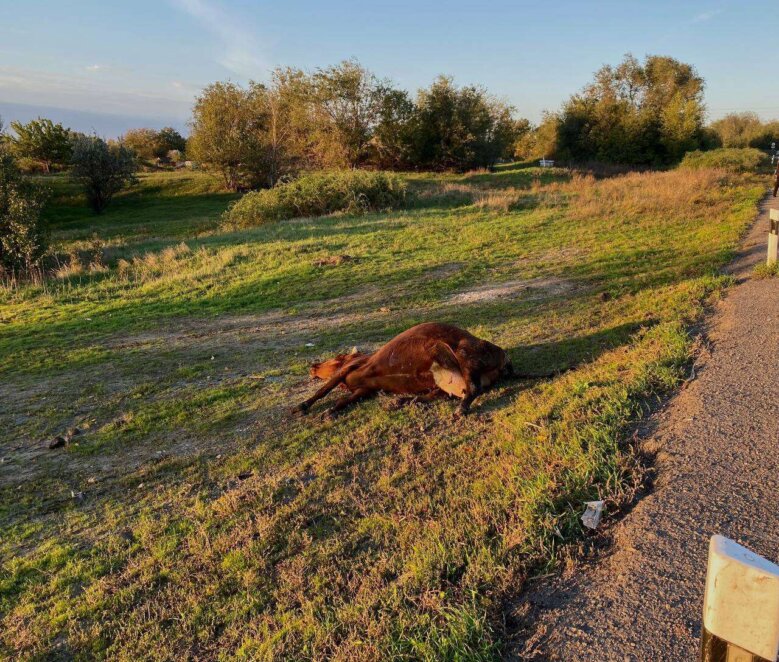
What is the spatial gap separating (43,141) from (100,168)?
9.00 metres

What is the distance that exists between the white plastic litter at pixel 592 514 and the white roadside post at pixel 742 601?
173cm

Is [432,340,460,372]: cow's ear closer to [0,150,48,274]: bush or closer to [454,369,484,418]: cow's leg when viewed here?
[454,369,484,418]: cow's leg

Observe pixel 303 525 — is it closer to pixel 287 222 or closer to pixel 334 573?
pixel 334 573

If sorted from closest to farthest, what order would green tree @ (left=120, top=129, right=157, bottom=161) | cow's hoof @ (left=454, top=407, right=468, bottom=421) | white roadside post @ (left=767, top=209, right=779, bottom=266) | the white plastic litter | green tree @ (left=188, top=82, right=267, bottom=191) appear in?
the white plastic litter
cow's hoof @ (left=454, top=407, right=468, bottom=421)
white roadside post @ (left=767, top=209, right=779, bottom=266)
green tree @ (left=188, top=82, right=267, bottom=191)
green tree @ (left=120, top=129, right=157, bottom=161)

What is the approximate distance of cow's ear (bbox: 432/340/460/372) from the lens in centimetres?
525

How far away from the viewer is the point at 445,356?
5.28m

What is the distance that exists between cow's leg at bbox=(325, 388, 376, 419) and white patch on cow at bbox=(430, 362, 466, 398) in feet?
2.42

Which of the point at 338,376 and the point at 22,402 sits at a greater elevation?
the point at 338,376

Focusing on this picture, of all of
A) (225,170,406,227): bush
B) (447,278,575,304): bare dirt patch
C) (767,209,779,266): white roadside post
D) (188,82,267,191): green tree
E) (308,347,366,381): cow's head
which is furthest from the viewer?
(188,82,267,191): green tree

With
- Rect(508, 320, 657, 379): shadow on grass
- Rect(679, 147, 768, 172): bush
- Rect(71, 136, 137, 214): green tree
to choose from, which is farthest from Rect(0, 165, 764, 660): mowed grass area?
Rect(71, 136, 137, 214): green tree

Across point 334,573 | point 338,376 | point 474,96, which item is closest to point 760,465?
point 334,573

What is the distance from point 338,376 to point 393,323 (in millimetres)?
3014

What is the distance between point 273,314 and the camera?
9.73 m

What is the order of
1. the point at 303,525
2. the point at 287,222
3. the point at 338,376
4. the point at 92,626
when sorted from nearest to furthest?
the point at 92,626 < the point at 303,525 < the point at 338,376 < the point at 287,222
